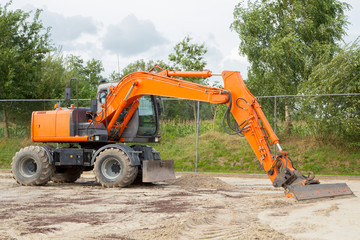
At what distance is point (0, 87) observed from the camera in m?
A: 22.8

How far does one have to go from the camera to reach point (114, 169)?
12422 millimetres

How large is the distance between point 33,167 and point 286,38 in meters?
17.4

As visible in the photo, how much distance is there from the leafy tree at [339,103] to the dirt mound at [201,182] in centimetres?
582

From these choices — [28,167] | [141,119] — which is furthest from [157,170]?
[28,167]

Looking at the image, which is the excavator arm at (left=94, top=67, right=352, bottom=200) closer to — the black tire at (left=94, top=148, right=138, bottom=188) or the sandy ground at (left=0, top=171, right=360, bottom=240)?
the sandy ground at (left=0, top=171, right=360, bottom=240)

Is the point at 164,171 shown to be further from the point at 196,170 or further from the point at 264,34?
the point at 264,34

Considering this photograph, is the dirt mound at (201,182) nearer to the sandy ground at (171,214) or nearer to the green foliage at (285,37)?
the sandy ground at (171,214)

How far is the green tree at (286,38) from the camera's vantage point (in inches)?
1035

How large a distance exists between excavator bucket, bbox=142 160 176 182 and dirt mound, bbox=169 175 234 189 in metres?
0.57

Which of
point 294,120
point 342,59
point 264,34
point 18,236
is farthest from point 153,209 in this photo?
point 264,34

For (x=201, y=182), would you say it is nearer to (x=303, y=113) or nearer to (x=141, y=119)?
(x=141, y=119)

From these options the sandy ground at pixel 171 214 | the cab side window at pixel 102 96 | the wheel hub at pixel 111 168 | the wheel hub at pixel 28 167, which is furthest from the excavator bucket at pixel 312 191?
the wheel hub at pixel 28 167

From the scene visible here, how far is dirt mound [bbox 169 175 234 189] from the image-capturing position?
41.5ft

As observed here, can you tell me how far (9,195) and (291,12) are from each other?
21.9m
